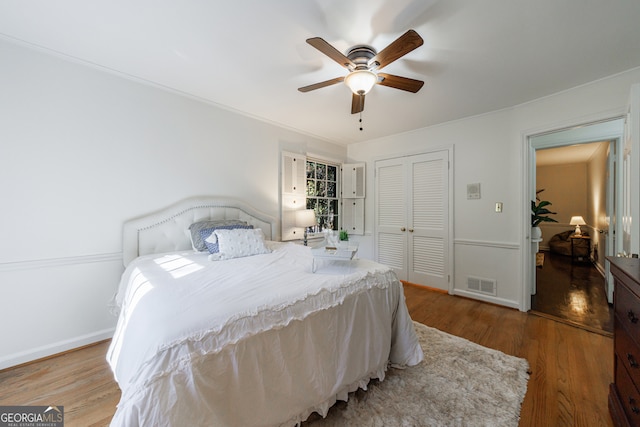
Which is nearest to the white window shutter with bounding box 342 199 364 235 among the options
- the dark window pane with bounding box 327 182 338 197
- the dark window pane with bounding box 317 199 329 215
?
the dark window pane with bounding box 327 182 338 197

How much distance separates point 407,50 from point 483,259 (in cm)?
299

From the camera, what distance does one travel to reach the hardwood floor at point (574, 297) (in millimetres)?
2668

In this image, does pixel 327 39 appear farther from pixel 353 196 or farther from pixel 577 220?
pixel 577 220

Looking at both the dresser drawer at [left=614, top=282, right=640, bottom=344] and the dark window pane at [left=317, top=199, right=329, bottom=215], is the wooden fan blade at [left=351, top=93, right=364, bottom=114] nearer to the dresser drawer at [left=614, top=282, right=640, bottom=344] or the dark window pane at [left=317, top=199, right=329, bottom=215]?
the dresser drawer at [left=614, top=282, right=640, bottom=344]

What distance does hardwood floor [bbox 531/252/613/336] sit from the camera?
267cm

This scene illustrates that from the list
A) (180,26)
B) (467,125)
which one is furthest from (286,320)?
(467,125)

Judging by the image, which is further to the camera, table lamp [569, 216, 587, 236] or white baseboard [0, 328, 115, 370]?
table lamp [569, 216, 587, 236]

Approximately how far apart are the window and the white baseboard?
296 cm

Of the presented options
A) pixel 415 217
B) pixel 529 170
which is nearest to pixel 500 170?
pixel 529 170

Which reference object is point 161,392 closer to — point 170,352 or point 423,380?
point 170,352

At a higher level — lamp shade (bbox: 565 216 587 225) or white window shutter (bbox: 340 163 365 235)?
white window shutter (bbox: 340 163 365 235)

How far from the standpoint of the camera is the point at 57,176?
6.88 feet

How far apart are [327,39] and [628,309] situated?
97.8 inches

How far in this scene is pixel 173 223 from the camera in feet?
8.72
